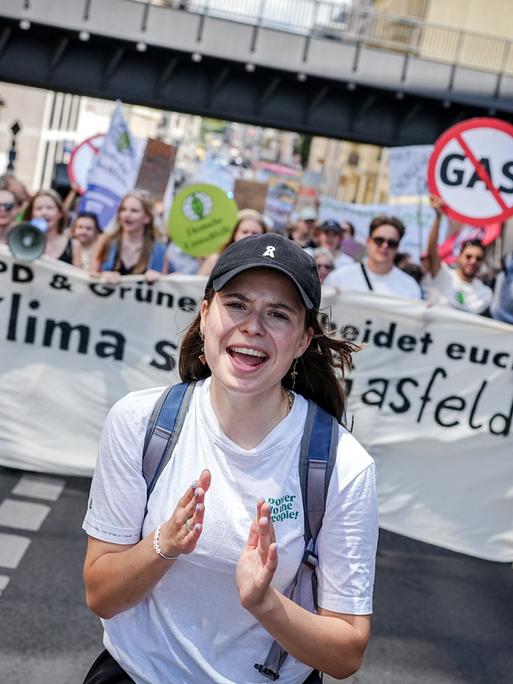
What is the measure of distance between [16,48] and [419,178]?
17.8 meters

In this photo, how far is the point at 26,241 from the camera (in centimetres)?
738

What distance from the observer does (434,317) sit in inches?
282

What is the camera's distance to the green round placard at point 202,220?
12.7m

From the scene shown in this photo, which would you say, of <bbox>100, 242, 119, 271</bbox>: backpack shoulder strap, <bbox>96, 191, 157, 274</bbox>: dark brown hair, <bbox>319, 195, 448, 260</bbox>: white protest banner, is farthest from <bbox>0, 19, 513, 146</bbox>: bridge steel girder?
<bbox>100, 242, 119, 271</bbox>: backpack shoulder strap

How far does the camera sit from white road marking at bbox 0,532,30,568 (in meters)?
5.87

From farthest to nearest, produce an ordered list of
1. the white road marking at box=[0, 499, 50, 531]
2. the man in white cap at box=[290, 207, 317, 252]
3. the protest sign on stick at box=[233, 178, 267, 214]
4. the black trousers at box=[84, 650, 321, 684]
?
the protest sign on stick at box=[233, 178, 267, 214], the man in white cap at box=[290, 207, 317, 252], the white road marking at box=[0, 499, 50, 531], the black trousers at box=[84, 650, 321, 684]

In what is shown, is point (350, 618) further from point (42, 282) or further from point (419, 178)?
point (419, 178)

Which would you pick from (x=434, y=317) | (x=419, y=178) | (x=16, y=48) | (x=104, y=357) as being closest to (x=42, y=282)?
(x=104, y=357)

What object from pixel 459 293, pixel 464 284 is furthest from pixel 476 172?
pixel 459 293

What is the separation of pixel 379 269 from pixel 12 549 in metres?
3.97

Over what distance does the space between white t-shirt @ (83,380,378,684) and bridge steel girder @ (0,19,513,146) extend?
1074 inches

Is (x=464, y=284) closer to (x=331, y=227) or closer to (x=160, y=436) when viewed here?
(x=331, y=227)

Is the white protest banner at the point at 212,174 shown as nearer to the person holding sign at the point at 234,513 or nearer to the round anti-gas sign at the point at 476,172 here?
the round anti-gas sign at the point at 476,172

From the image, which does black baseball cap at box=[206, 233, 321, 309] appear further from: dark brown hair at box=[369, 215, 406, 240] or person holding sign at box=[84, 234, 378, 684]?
dark brown hair at box=[369, 215, 406, 240]
